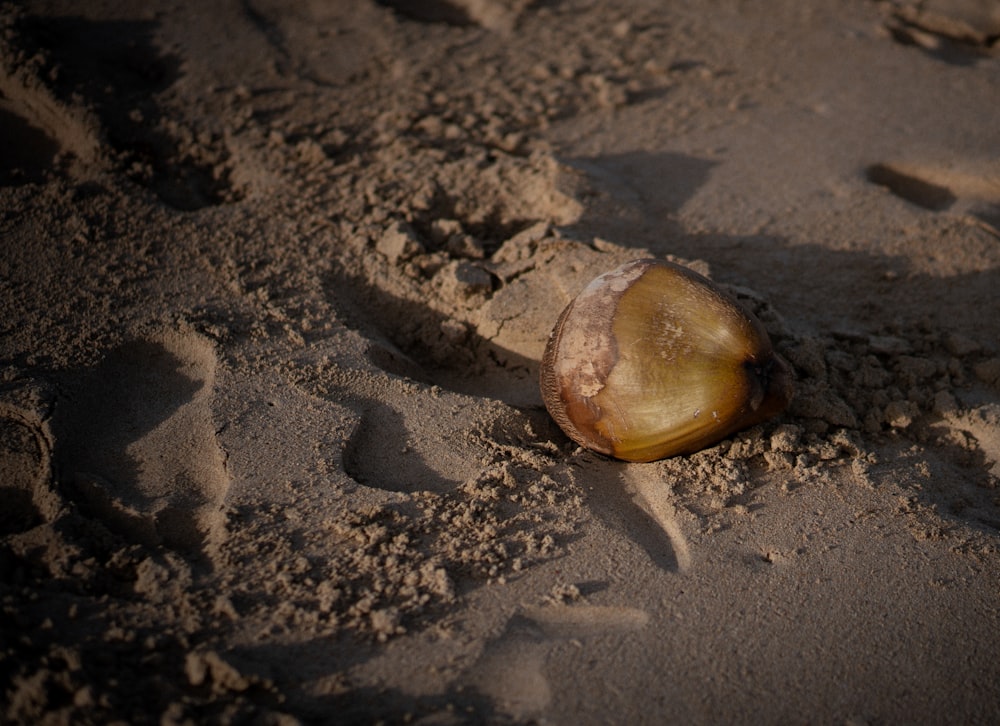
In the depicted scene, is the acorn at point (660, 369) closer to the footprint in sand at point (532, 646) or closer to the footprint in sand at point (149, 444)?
the footprint in sand at point (532, 646)

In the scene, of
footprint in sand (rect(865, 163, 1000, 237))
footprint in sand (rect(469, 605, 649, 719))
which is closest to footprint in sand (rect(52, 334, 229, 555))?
footprint in sand (rect(469, 605, 649, 719))

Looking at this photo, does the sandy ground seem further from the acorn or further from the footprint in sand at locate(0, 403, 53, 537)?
the acorn

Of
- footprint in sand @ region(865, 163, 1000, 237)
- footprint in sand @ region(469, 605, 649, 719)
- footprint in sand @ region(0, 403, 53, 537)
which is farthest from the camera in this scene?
footprint in sand @ region(865, 163, 1000, 237)

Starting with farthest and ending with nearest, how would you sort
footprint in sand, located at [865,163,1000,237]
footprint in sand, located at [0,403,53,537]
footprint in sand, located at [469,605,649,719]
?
footprint in sand, located at [865,163,1000,237] → footprint in sand, located at [0,403,53,537] → footprint in sand, located at [469,605,649,719]

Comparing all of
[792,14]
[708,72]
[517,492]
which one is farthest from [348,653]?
[792,14]

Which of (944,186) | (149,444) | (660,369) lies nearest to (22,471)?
(149,444)

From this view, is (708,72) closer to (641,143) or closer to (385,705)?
(641,143)
